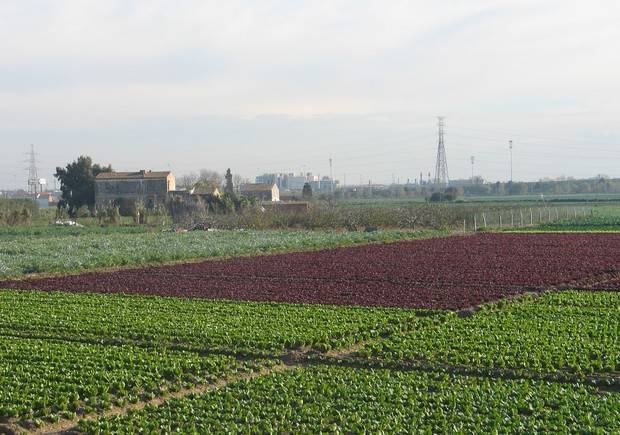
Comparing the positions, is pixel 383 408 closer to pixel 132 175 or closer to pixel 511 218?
pixel 511 218

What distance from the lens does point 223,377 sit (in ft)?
52.8

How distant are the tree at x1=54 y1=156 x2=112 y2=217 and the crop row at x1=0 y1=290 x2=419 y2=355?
7883cm

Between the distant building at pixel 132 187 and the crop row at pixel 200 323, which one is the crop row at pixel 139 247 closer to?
the crop row at pixel 200 323

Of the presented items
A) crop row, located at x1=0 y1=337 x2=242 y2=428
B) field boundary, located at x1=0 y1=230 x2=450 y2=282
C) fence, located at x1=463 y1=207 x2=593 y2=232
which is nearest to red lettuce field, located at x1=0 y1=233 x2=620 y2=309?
field boundary, located at x1=0 y1=230 x2=450 y2=282

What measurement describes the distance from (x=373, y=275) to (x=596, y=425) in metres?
21.3

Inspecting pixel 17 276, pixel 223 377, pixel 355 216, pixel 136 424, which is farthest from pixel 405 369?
pixel 355 216

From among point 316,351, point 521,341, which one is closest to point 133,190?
point 316,351

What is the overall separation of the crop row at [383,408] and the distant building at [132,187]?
87631 mm

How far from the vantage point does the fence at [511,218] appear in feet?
222

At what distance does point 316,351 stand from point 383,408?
202 inches

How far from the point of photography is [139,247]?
4784cm

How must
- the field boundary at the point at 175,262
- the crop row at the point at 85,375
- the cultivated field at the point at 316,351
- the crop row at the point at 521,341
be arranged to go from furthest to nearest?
the field boundary at the point at 175,262
the crop row at the point at 521,341
the crop row at the point at 85,375
the cultivated field at the point at 316,351

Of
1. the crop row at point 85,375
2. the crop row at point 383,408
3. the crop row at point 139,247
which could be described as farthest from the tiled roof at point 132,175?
the crop row at point 383,408

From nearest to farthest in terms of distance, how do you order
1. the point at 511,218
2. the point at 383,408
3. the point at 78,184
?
the point at 383,408
the point at 511,218
the point at 78,184
